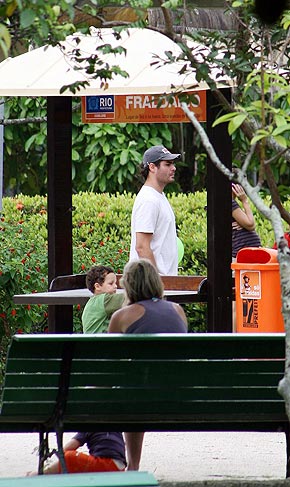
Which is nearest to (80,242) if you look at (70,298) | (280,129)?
(70,298)

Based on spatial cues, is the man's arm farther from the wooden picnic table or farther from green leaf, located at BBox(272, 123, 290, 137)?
green leaf, located at BBox(272, 123, 290, 137)

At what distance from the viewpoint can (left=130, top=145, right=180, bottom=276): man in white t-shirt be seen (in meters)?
8.33

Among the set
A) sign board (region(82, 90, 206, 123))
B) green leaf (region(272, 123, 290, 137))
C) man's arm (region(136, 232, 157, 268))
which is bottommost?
man's arm (region(136, 232, 157, 268))

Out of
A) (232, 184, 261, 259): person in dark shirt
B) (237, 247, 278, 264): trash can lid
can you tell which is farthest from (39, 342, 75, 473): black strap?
(232, 184, 261, 259): person in dark shirt

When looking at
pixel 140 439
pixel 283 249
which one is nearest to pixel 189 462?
pixel 140 439

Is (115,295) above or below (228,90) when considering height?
below

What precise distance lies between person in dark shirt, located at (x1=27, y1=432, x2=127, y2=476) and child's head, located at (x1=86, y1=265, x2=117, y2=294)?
1.31 metres

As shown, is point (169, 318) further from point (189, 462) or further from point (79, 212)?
point (79, 212)

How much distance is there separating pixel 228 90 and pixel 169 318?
276 cm

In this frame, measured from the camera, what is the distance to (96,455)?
5.91 metres

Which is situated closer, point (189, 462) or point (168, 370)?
point (168, 370)

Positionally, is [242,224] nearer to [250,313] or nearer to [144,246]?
[250,313]

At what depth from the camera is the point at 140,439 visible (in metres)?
6.16

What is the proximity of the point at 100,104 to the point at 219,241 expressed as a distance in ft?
5.37
